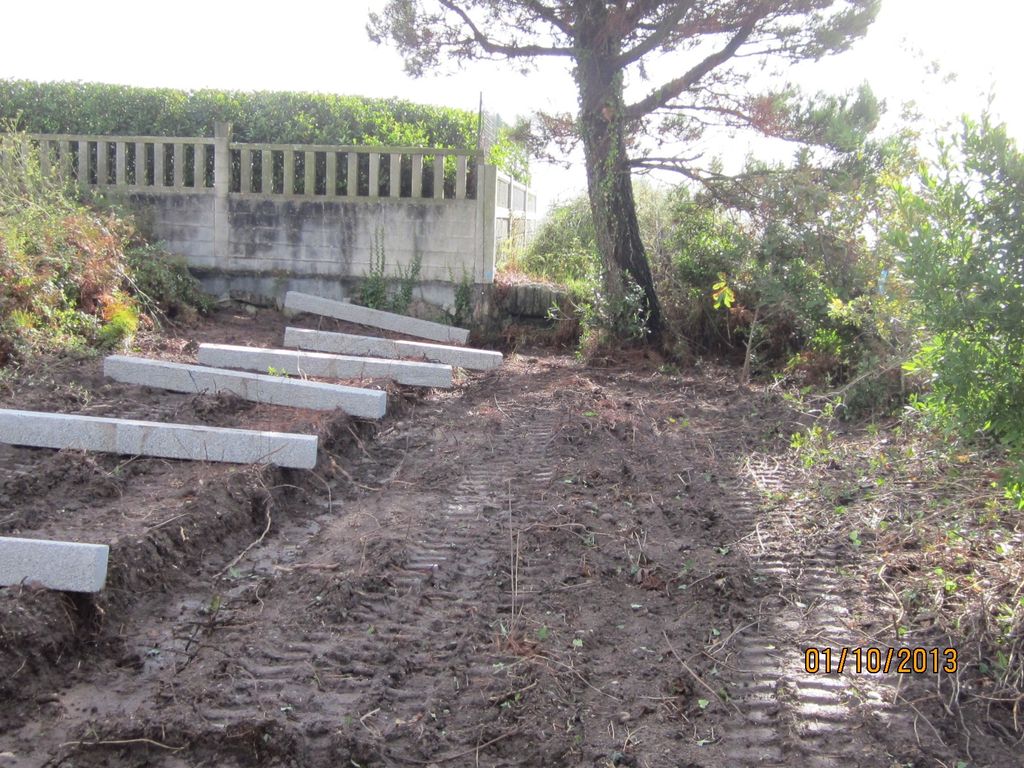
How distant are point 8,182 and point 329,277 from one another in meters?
3.66

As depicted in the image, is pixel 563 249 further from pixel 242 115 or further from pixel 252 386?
pixel 252 386

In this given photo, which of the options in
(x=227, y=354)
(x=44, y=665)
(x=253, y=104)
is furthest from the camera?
(x=253, y=104)

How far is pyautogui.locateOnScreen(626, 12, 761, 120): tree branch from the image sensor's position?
30.3 feet

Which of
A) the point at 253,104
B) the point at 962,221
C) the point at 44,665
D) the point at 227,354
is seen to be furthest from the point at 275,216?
the point at 962,221

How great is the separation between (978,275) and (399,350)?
6.35 meters

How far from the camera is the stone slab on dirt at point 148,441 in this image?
512 centimetres

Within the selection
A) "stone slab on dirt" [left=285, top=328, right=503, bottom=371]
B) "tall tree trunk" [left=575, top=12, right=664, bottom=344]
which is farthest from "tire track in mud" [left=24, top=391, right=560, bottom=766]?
"tall tree trunk" [left=575, top=12, right=664, bottom=344]

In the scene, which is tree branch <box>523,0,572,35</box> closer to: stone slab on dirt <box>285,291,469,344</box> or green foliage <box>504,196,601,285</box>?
green foliage <box>504,196,601,285</box>

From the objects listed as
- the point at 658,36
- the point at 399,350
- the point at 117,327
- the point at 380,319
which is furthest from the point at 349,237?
the point at 658,36

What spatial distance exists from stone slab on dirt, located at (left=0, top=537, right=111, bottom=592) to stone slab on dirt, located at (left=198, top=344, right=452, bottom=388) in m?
4.12

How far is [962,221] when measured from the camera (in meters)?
3.06

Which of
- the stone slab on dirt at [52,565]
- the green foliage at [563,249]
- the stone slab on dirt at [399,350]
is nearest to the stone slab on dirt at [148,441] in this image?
the stone slab on dirt at [52,565]

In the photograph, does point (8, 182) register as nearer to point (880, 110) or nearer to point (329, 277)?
point (329, 277)
